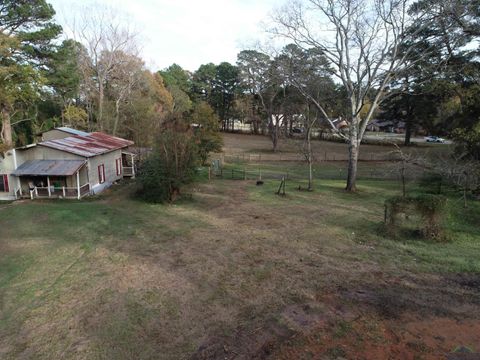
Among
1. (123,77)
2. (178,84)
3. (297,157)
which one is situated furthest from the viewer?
(178,84)

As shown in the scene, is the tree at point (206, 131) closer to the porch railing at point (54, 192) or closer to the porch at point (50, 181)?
the porch at point (50, 181)

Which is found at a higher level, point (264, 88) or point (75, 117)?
point (264, 88)

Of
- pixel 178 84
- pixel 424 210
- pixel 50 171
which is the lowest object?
pixel 424 210

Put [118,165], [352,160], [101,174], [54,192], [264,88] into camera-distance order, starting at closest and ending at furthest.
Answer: [54,192] → [352,160] → [101,174] → [118,165] → [264,88]

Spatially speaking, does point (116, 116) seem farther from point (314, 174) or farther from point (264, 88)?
point (264, 88)

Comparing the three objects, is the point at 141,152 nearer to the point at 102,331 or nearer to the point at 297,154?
the point at 297,154

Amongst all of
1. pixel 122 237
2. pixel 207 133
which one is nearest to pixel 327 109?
pixel 207 133

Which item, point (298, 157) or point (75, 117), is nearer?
point (75, 117)

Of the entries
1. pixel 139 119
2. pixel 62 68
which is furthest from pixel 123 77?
pixel 62 68

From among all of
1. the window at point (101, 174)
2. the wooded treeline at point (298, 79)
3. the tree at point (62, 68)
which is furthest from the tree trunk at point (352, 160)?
the tree at point (62, 68)
